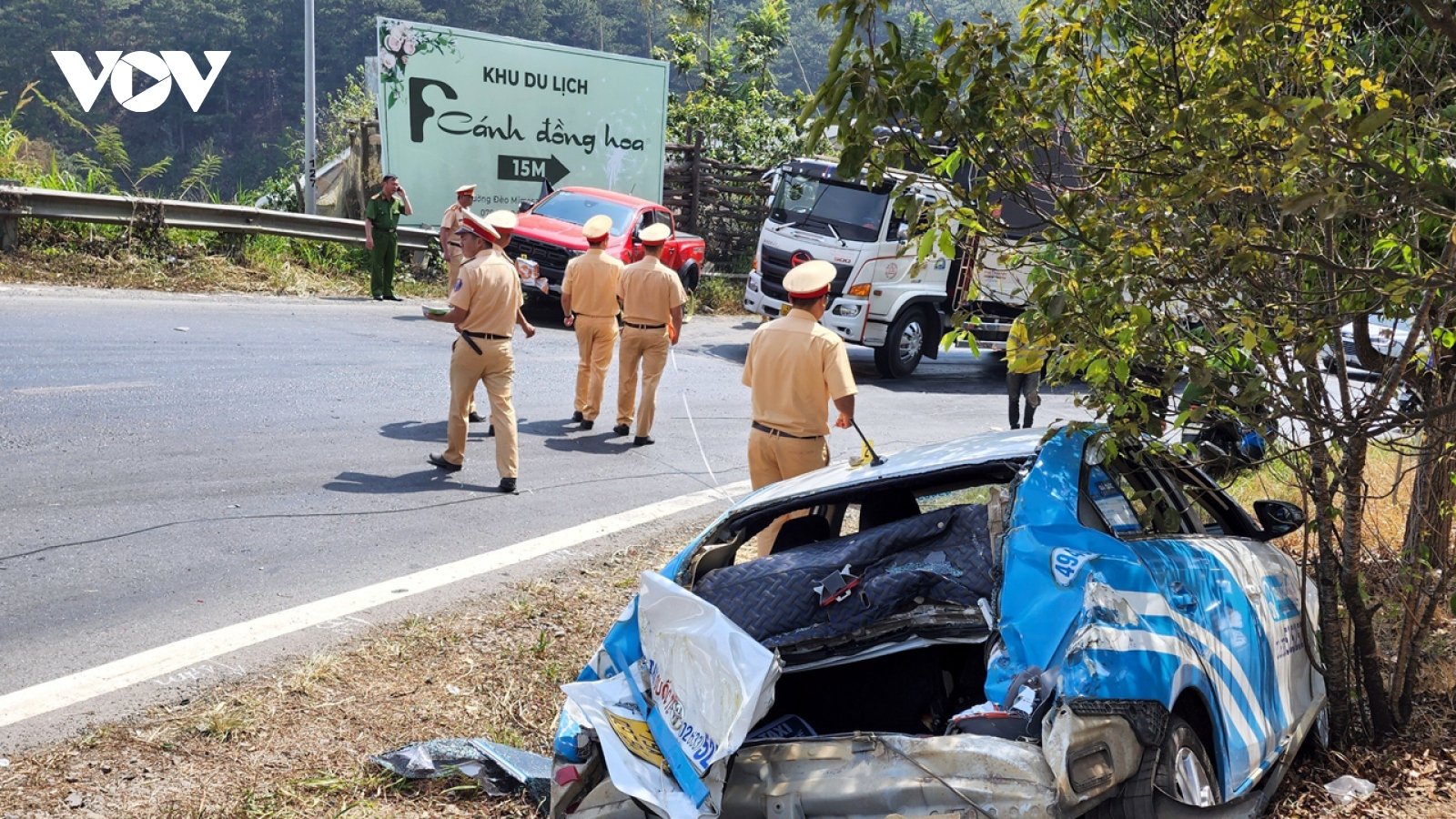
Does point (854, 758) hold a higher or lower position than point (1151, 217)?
lower

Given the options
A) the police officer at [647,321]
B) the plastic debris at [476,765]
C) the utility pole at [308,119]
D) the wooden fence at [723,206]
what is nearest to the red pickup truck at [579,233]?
the utility pole at [308,119]

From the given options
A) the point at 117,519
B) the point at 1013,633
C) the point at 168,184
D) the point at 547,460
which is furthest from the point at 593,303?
the point at 168,184

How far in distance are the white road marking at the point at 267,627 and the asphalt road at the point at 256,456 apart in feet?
0.31

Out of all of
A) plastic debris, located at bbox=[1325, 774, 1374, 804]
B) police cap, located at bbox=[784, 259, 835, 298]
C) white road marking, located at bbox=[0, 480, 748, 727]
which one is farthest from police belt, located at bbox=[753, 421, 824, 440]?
plastic debris, located at bbox=[1325, 774, 1374, 804]

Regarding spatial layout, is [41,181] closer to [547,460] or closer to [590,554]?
[547,460]

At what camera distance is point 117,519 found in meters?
7.11

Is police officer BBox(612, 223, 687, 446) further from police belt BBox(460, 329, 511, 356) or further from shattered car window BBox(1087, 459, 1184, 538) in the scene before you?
shattered car window BBox(1087, 459, 1184, 538)

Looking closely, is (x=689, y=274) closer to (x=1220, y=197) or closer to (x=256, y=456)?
(x=256, y=456)

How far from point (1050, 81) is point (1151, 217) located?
817 mm

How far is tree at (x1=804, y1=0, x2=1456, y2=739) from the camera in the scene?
393 centimetres

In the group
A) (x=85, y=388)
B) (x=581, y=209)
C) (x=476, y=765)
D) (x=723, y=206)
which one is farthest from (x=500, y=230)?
(x=723, y=206)

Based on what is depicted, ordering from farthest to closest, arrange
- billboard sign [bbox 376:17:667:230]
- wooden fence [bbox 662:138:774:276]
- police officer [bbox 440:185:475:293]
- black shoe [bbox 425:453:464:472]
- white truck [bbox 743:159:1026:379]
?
1. wooden fence [bbox 662:138:774:276]
2. billboard sign [bbox 376:17:667:230]
3. white truck [bbox 743:159:1026:379]
4. police officer [bbox 440:185:475:293]
5. black shoe [bbox 425:453:464:472]

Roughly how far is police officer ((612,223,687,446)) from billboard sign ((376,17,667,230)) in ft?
32.9

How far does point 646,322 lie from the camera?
1068 centimetres
